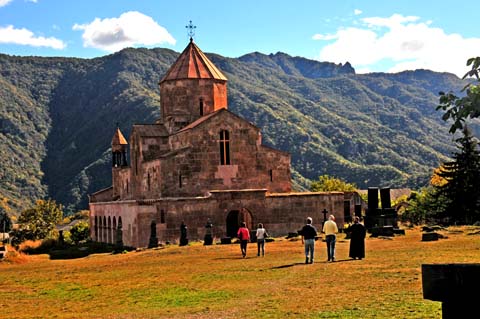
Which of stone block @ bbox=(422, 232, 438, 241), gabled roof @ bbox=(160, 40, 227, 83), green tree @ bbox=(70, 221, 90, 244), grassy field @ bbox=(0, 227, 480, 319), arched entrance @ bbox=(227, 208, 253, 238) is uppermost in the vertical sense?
gabled roof @ bbox=(160, 40, 227, 83)

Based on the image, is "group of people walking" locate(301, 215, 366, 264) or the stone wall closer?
"group of people walking" locate(301, 215, 366, 264)

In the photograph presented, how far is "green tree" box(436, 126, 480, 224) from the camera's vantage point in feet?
131

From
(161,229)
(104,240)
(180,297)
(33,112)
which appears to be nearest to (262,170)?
(161,229)

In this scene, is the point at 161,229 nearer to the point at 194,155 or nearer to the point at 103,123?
the point at 194,155

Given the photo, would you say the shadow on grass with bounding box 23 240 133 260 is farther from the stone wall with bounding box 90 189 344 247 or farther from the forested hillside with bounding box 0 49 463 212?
the forested hillside with bounding box 0 49 463 212

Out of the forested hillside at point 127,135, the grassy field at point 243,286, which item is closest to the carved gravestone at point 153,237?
the grassy field at point 243,286

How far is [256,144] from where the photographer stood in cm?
4181

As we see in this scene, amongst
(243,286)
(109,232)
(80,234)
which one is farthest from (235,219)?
(80,234)

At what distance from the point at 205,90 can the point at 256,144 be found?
5480mm

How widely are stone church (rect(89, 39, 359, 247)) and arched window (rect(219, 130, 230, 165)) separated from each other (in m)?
0.06

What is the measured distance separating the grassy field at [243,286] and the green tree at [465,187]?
15.1 meters

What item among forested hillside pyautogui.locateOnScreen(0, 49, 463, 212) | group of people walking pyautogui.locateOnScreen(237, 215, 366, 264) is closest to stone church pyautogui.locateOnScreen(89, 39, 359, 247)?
group of people walking pyautogui.locateOnScreen(237, 215, 366, 264)

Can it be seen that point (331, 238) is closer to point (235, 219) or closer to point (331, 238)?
point (331, 238)

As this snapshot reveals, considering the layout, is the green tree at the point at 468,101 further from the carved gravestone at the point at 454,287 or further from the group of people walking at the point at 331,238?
the group of people walking at the point at 331,238
